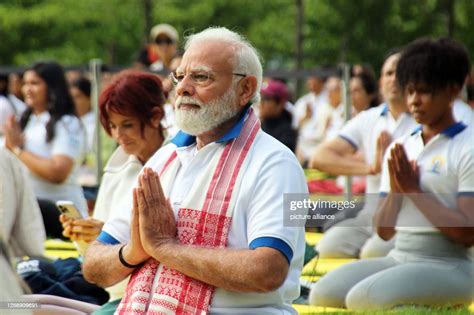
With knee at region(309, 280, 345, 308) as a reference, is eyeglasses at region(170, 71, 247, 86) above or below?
above

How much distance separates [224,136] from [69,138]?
4.69 metres

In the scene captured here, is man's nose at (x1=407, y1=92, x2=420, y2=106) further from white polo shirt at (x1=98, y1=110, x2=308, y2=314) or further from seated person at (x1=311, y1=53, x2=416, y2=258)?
white polo shirt at (x1=98, y1=110, x2=308, y2=314)

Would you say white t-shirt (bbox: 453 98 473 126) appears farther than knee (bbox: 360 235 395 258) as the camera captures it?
No

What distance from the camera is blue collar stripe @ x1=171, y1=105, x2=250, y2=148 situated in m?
4.16

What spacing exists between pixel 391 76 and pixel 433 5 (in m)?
14.0

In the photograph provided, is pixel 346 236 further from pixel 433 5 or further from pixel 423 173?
pixel 433 5

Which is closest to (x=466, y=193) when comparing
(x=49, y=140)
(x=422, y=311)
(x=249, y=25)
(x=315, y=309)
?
(x=422, y=311)

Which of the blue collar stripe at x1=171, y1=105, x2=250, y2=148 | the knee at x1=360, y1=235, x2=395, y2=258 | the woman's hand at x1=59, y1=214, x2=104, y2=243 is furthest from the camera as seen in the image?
the knee at x1=360, y1=235, x2=395, y2=258

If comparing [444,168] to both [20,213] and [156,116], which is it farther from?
[20,213]

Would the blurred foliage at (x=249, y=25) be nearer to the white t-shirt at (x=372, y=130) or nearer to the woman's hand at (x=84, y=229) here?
the white t-shirt at (x=372, y=130)

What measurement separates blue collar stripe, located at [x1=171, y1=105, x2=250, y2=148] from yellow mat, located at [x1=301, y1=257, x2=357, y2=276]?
2.42m

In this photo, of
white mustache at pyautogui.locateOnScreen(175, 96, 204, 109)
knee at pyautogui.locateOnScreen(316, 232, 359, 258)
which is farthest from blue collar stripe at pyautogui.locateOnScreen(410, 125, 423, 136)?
white mustache at pyautogui.locateOnScreen(175, 96, 204, 109)

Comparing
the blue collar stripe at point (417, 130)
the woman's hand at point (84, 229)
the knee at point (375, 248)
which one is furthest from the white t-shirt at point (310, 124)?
the woman's hand at point (84, 229)

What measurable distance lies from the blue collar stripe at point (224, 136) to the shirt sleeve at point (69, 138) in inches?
173
